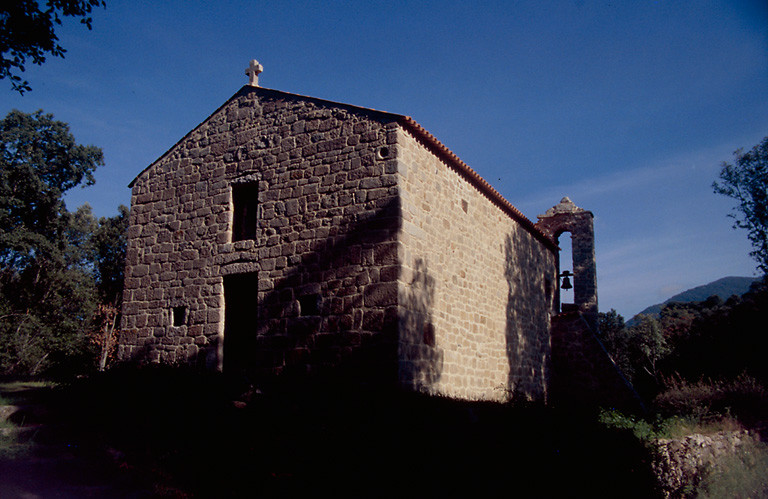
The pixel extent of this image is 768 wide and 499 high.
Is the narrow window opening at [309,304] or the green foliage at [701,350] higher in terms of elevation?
the narrow window opening at [309,304]

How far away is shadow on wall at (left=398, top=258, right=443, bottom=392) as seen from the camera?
26.4ft

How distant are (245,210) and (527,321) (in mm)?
8343

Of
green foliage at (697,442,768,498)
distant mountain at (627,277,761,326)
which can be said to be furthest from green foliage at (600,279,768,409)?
distant mountain at (627,277,761,326)

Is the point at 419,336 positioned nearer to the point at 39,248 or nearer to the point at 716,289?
the point at 39,248

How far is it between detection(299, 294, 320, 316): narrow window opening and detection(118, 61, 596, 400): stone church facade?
0.03 metres

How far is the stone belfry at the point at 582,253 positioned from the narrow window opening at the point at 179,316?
39.9 feet

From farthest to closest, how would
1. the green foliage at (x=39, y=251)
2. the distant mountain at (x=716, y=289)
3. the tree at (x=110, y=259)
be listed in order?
the distant mountain at (x=716, y=289) → the tree at (x=110, y=259) → the green foliage at (x=39, y=251)

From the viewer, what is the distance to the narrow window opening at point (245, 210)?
10.0 metres

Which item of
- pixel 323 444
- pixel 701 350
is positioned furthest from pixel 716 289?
pixel 323 444

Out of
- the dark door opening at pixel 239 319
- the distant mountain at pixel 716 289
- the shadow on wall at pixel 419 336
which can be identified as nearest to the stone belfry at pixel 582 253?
the shadow on wall at pixel 419 336

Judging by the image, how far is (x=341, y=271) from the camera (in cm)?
861

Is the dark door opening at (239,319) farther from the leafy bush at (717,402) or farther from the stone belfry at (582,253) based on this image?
the stone belfry at (582,253)

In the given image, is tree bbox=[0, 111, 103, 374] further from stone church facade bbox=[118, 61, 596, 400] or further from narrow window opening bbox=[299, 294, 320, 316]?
narrow window opening bbox=[299, 294, 320, 316]

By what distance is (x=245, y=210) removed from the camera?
10.1 m
